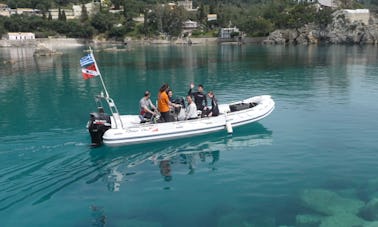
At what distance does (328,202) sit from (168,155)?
764cm

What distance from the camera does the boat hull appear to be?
58.4 ft

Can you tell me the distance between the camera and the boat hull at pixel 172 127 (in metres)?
17.8

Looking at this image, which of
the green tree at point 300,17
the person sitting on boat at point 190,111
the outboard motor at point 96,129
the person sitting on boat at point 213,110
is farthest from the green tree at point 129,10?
the outboard motor at point 96,129

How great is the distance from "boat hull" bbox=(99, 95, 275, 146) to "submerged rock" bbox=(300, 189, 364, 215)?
7285 millimetres

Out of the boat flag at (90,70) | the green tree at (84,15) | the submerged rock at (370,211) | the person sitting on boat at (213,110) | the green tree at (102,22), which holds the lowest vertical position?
the submerged rock at (370,211)

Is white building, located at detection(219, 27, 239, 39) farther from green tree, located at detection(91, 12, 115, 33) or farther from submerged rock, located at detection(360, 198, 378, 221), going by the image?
submerged rock, located at detection(360, 198, 378, 221)

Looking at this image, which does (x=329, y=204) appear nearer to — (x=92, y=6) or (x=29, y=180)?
(x=29, y=180)

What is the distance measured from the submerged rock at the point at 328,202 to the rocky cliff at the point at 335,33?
12167cm

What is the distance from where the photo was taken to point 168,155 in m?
17.4

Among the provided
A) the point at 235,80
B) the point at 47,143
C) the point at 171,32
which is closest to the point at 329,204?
the point at 47,143

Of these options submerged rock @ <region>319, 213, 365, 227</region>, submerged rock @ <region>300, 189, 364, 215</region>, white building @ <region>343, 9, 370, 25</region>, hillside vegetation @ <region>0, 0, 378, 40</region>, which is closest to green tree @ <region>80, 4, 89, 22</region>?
hillside vegetation @ <region>0, 0, 378, 40</region>

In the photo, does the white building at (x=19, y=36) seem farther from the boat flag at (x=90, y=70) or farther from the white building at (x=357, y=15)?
the boat flag at (x=90, y=70)

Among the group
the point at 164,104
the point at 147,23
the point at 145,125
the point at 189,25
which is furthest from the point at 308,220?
the point at 147,23

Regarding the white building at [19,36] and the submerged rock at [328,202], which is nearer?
the submerged rock at [328,202]
